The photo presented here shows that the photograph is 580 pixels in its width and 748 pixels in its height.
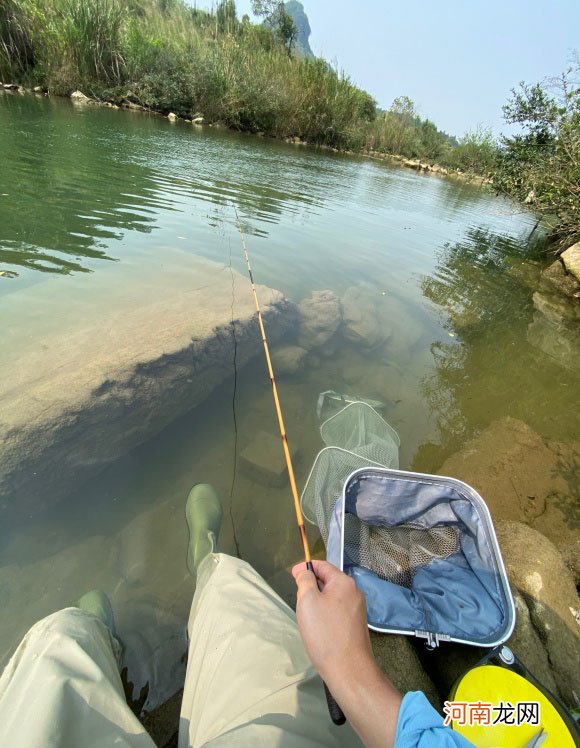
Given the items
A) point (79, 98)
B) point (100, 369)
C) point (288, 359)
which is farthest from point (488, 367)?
point (79, 98)

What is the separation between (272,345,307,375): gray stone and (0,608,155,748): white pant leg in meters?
3.14

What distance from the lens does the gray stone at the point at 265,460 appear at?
3.26 meters

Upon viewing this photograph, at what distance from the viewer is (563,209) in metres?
9.73

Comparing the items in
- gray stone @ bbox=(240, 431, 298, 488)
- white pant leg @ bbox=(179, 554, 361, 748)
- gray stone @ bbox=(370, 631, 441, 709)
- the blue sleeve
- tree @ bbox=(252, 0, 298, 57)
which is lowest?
gray stone @ bbox=(240, 431, 298, 488)

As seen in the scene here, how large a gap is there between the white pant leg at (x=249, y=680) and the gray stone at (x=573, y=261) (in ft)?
35.7

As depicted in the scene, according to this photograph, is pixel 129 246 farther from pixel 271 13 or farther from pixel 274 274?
pixel 271 13

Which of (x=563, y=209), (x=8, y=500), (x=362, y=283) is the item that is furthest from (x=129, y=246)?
(x=563, y=209)

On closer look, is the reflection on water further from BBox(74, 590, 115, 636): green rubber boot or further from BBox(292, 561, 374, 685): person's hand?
BBox(74, 590, 115, 636): green rubber boot

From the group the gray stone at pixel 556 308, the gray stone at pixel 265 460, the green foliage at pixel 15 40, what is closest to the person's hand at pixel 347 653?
the gray stone at pixel 265 460

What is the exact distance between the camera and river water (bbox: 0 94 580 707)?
2420mm

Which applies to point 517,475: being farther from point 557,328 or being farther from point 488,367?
point 557,328

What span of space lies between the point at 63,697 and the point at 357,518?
178 centimetres

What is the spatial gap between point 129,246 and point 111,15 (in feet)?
71.5

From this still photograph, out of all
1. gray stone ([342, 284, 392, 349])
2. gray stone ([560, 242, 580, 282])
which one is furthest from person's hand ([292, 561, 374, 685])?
gray stone ([560, 242, 580, 282])
